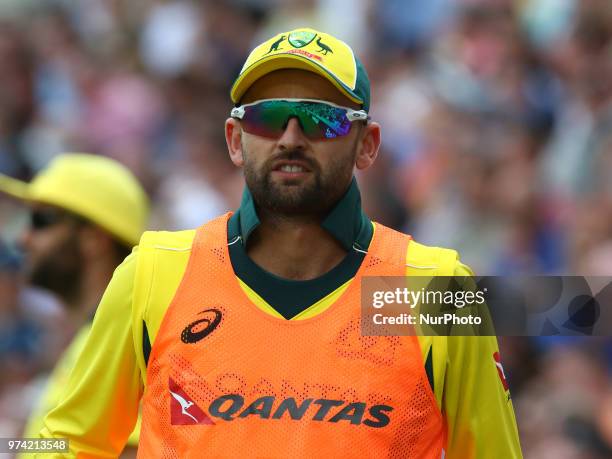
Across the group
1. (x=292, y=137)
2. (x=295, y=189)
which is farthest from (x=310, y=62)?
(x=295, y=189)

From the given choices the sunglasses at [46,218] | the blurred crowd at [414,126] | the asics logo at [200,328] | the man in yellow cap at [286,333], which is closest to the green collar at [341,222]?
the man in yellow cap at [286,333]

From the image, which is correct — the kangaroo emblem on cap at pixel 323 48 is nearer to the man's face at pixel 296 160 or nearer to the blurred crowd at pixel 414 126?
the man's face at pixel 296 160

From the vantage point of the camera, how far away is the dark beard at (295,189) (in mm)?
3340

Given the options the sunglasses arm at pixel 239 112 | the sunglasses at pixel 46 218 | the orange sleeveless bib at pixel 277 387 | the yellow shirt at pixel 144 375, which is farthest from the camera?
the sunglasses at pixel 46 218

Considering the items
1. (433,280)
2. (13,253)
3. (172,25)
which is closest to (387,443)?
(433,280)

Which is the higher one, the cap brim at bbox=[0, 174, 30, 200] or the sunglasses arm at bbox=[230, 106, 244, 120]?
the cap brim at bbox=[0, 174, 30, 200]

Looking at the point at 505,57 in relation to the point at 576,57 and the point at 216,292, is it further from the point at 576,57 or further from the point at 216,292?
the point at 216,292

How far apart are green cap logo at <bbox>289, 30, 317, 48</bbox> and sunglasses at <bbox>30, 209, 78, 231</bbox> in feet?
7.14

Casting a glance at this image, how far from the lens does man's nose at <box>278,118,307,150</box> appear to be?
3336 mm

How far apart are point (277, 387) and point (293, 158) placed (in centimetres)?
58

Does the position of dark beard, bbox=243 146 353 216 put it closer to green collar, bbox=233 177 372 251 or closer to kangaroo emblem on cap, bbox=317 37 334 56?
green collar, bbox=233 177 372 251

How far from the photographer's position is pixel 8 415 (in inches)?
249

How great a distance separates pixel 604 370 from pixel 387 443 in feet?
10.1

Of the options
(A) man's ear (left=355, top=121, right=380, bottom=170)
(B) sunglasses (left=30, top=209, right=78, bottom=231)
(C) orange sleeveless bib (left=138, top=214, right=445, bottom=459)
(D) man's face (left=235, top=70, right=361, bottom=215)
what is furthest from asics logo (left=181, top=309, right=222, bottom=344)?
(B) sunglasses (left=30, top=209, right=78, bottom=231)
